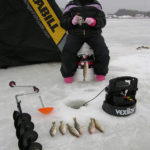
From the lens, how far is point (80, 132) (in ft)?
5.10

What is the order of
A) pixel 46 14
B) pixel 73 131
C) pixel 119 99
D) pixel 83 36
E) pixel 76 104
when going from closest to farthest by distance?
pixel 73 131 → pixel 119 99 → pixel 76 104 → pixel 83 36 → pixel 46 14

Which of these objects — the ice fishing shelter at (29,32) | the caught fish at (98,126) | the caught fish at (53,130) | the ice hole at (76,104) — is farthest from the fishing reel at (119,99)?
the ice fishing shelter at (29,32)

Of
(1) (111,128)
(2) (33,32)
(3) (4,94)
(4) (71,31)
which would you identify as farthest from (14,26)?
(1) (111,128)

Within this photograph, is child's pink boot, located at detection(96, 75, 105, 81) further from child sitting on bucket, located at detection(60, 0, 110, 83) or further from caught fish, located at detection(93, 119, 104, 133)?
caught fish, located at detection(93, 119, 104, 133)

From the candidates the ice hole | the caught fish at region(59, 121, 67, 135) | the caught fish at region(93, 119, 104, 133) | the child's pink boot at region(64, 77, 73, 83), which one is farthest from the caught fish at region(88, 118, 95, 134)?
the child's pink boot at region(64, 77, 73, 83)

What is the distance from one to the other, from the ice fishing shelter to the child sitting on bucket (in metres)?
0.72

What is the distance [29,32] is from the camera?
3.36 m

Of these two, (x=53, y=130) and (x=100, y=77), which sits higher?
(x=53, y=130)

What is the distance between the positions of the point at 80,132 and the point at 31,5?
2.41m

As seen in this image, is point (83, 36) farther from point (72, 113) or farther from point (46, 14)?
point (72, 113)

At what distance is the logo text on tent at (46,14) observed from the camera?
3203 mm

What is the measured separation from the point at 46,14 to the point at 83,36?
3.34ft

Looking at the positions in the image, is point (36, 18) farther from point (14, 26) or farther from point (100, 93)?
point (100, 93)

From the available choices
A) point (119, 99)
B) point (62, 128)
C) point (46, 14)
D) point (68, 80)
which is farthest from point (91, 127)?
point (46, 14)
